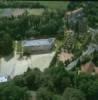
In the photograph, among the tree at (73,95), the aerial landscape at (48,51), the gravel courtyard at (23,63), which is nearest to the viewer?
the tree at (73,95)

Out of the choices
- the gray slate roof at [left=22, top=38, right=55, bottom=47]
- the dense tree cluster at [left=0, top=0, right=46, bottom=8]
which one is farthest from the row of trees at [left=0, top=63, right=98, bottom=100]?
the dense tree cluster at [left=0, top=0, right=46, bottom=8]

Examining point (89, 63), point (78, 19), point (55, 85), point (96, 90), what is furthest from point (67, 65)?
point (78, 19)

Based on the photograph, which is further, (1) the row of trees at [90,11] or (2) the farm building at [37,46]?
(1) the row of trees at [90,11]

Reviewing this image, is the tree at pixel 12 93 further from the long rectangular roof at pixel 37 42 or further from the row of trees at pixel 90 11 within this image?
the row of trees at pixel 90 11

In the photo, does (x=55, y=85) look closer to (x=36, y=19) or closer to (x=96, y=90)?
(x=96, y=90)

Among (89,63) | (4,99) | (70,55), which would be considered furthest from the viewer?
(70,55)

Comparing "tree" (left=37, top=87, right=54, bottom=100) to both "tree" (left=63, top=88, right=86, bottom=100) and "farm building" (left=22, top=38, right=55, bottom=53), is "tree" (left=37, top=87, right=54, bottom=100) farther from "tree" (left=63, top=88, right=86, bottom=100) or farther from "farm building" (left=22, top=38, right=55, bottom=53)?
"farm building" (left=22, top=38, right=55, bottom=53)

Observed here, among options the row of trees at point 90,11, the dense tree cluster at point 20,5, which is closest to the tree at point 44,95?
the row of trees at point 90,11

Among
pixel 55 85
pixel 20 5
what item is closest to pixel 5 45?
pixel 55 85
